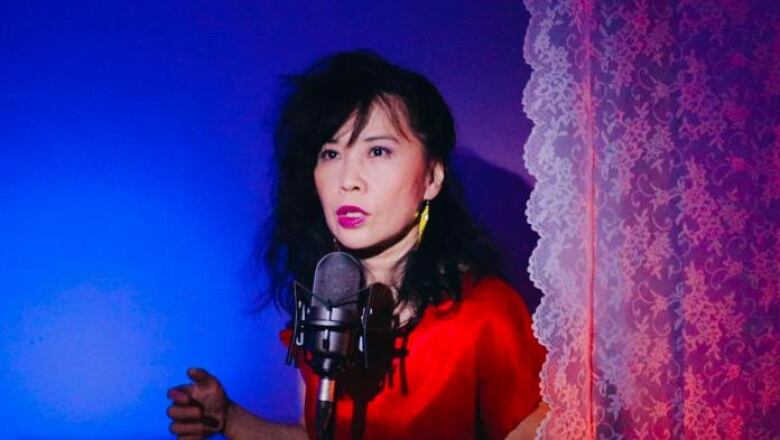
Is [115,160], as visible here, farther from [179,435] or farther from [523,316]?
[523,316]

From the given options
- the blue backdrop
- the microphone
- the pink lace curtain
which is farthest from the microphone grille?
the blue backdrop

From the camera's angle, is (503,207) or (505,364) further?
(503,207)

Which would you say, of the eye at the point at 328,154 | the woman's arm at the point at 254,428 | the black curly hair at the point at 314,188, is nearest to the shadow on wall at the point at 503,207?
the black curly hair at the point at 314,188

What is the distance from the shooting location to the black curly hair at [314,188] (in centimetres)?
136

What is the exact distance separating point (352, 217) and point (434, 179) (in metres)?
0.21

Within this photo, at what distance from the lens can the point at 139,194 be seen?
A: 59.7 inches

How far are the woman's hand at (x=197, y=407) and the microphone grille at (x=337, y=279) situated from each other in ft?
1.46

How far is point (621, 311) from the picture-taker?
0.98 metres

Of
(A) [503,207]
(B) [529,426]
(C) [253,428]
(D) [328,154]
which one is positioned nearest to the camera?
(B) [529,426]

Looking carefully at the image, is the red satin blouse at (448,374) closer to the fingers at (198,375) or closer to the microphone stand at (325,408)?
the fingers at (198,375)

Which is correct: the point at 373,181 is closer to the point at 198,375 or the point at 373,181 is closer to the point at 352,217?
the point at 352,217

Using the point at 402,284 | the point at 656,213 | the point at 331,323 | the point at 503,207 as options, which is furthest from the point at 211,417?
the point at 656,213

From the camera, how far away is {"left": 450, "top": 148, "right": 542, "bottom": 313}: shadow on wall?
168cm

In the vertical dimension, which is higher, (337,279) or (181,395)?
(337,279)
